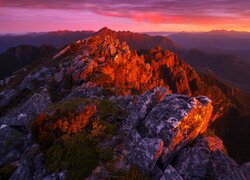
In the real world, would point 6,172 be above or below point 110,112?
below

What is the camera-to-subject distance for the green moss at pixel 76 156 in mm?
15242

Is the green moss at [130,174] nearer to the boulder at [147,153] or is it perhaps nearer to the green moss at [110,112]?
the boulder at [147,153]

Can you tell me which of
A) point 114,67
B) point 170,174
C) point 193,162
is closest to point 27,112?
point 170,174

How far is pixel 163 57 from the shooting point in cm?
17300

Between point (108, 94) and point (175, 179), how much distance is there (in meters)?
13.6

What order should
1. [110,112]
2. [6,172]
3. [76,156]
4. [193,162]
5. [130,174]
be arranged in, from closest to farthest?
[130,174]
[193,162]
[76,156]
[6,172]
[110,112]

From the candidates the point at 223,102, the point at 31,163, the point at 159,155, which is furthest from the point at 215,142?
the point at 223,102

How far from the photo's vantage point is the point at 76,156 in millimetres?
15828

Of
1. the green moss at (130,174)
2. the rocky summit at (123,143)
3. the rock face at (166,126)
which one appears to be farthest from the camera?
the rock face at (166,126)

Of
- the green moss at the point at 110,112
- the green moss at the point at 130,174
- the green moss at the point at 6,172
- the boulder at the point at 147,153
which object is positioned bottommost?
the green moss at the point at 6,172

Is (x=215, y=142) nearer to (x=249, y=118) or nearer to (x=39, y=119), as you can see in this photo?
(x=39, y=119)

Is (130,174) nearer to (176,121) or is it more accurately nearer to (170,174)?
(170,174)

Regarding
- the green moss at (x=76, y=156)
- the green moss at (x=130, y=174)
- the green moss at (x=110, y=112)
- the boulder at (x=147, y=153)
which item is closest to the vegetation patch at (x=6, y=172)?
the green moss at (x=76, y=156)

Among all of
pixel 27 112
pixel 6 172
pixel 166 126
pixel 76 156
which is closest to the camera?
pixel 76 156
